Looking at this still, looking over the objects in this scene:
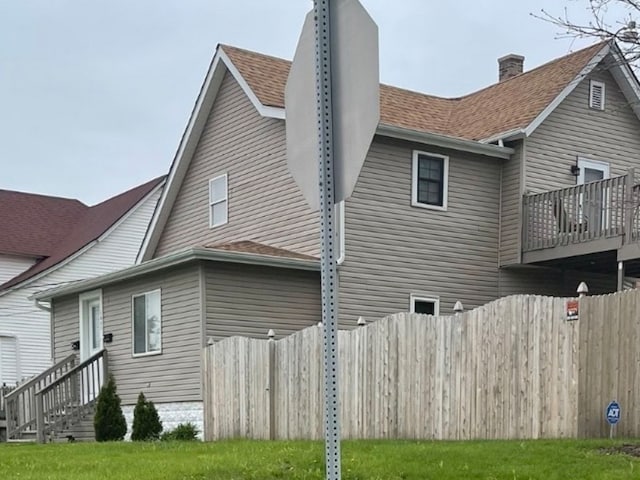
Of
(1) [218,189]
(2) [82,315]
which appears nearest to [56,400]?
(2) [82,315]

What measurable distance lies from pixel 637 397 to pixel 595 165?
11.8 metres

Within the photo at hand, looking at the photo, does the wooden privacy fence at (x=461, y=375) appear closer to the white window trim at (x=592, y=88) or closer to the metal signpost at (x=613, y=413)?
the metal signpost at (x=613, y=413)

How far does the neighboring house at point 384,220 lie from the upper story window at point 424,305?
3 centimetres

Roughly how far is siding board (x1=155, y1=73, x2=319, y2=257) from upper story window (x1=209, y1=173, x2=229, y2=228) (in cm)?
15

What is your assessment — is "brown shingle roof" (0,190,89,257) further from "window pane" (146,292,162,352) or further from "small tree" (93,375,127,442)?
"small tree" (93,375,127,442)

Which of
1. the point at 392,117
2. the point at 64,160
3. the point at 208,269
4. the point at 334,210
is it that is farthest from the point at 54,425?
the point at 64,160

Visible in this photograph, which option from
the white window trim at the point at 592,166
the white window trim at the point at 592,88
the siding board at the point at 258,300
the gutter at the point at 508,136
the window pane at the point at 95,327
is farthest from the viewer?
the white window trim at the point at 592,88

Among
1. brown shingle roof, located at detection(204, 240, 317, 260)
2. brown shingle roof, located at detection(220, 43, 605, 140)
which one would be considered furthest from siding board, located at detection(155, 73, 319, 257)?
brown shingle roof, located at detection(220, 43, 605, 140)

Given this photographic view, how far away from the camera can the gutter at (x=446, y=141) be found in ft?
59.3

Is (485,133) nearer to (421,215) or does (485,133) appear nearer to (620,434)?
(421,215)

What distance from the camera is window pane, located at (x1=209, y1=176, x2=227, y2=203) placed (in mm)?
21234

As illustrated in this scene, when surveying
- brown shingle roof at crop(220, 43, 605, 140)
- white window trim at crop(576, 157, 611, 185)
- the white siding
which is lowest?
the white siding

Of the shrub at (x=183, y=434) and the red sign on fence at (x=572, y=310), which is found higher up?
the red sign on fence at (x=572, y=310)

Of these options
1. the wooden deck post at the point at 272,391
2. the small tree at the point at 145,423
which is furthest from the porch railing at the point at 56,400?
the wooden deck post at the point at 272,391
